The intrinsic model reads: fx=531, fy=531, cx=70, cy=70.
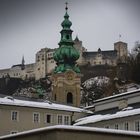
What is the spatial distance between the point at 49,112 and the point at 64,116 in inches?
92.7

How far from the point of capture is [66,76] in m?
88.0

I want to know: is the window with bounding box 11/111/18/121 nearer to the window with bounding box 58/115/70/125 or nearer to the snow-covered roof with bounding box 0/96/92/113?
the snow-covered roof with bounding box 0/96/92/113

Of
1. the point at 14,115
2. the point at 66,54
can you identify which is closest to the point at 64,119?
the point at 14,115

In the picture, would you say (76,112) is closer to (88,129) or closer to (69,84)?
(69,84)

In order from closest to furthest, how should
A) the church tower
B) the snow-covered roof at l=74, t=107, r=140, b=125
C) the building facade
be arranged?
the snow-covered roof at l=74, t=107, r=140, b=125 < the building facade < the church tower

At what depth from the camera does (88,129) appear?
32750 mm

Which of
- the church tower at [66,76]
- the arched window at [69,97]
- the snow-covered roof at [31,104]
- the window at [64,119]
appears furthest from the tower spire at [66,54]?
the window at [64,119]

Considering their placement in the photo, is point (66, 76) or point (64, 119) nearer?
point (64, 119)

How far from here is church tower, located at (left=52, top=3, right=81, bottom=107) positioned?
87500mm

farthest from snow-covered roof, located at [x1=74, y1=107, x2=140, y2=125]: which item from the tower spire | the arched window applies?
the tower spire

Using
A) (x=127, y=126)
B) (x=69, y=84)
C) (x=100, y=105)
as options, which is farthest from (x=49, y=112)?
(x=69, y=84)

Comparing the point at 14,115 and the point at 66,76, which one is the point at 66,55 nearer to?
the point at 66,76

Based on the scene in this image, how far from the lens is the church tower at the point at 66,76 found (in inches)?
3445

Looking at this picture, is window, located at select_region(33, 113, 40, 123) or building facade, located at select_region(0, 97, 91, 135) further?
window, located at select_region(33, 113, 40, 123)
